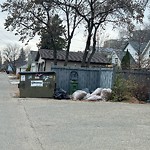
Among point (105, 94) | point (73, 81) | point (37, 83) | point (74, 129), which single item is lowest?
point (74, 129)

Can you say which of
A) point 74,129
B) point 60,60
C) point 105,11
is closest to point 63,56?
point 60,60

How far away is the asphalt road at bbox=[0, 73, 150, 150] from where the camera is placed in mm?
7676

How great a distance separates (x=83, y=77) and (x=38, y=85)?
367cm

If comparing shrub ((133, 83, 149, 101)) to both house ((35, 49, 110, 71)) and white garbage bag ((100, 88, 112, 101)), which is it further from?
house ((35, 49, 110, 71))

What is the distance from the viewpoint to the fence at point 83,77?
70.5 feet

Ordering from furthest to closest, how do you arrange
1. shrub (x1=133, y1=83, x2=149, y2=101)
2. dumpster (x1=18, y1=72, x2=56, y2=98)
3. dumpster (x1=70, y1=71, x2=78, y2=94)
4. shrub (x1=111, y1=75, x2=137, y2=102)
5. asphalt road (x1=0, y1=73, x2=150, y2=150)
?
dumpster (x1=70, y1=71, x2=78, y2=94), dumpster (x1=18, y1=72, x2=56, y2=98), shrub (x1=133, y1=83, x2=149, y2=101), shrub (x1=111, y1=75, x2=137, y2=102), asphalt road (x1=0, y1=73, x2=150, y2=150)

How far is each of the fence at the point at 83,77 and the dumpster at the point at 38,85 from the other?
1.93 m

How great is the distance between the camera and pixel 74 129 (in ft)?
31.7

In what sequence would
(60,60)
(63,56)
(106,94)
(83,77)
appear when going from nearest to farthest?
(106,94), (83,77), (60,60), (63,56)

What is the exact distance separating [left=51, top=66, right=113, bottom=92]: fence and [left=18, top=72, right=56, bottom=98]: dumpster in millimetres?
1926

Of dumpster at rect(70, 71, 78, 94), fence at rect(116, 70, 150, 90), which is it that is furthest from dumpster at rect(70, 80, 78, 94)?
fence at rect(116, 70, 150, 90)

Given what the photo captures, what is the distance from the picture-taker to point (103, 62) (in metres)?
48.2

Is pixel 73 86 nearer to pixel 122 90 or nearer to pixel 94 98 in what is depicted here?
pixel 94 98

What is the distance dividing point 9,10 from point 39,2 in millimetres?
4088
